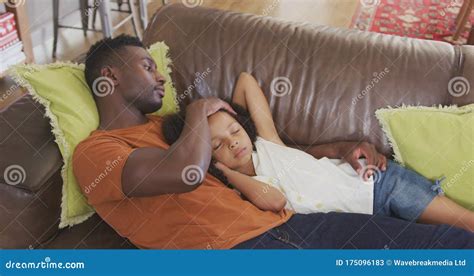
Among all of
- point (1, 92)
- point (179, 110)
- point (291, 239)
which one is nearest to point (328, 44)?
point (179, 110)

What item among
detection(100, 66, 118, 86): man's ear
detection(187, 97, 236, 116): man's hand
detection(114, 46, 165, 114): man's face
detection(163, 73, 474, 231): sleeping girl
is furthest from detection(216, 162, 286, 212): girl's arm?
detection(100, 66, 118, 86): man's ear

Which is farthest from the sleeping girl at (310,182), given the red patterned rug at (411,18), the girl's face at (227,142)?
the red patterned rug at (411,18)

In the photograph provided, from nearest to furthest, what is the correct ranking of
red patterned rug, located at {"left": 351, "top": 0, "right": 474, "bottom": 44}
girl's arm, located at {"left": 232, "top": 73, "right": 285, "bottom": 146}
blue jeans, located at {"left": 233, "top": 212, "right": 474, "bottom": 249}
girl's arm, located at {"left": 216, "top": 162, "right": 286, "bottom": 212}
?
blue jeans, located at {"left": 233, "top": 212, "right": 474, "bottom": 249} → girl's arm, located at {"left": 216, "top": 162, "right": 286, "bottom": 212} → girl's arm, located at {"left": 232, "top": 73, "right": 285, "bottom": 146} → red patterned rug, located at {"left": 351, "top": 0, "right": 474, "bottom": 44}

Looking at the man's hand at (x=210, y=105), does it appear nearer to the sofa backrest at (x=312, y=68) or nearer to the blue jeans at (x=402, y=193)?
the sofa backrest at (x=312, y=68)

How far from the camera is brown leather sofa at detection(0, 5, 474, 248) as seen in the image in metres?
1.45

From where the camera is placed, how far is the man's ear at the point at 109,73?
1.43 m

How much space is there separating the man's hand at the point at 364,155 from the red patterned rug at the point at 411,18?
93.0 inches

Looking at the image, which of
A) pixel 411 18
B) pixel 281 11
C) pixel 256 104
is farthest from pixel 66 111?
pixel 411 18

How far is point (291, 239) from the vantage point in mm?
1312

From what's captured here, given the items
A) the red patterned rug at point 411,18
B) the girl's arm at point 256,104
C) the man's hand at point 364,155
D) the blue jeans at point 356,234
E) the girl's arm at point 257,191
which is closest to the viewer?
the blue jeans at point 356,234

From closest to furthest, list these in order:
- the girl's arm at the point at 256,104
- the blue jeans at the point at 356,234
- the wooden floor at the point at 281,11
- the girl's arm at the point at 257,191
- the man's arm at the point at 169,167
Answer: the man's arm at the point at 169,167
the blue jeans at the point at 356,234
the girl's arm at the point at 257,191
the girl's arm at the point at 256,104
the wooden floor at the point at 281,11

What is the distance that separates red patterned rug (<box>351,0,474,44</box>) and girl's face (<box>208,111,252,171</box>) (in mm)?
2558

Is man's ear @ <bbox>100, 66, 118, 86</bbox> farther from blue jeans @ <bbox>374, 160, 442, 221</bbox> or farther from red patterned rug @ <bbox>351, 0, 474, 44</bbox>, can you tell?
red patterned rug @ <bbox>351, 0, 474, 44</bbox>

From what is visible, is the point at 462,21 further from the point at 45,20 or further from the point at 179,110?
the point at 45,20
